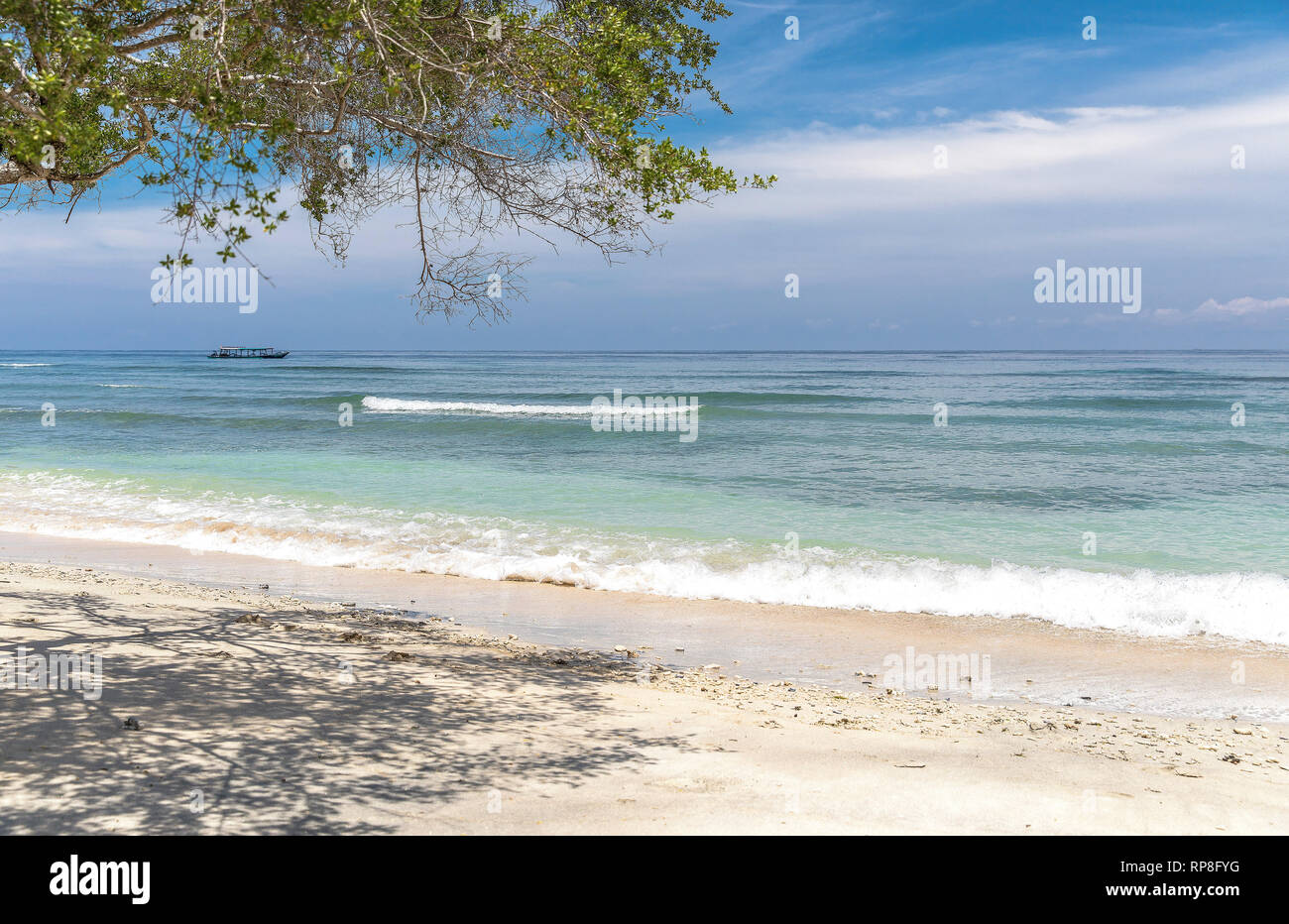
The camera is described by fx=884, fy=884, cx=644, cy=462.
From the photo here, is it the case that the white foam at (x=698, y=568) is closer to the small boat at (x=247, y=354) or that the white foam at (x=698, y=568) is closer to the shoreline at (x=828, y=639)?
the shoreline at (x=828, y=639)

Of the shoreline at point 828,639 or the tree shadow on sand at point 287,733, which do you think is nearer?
the tree shadow on sand at point 287,733

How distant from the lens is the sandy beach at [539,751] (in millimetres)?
4043

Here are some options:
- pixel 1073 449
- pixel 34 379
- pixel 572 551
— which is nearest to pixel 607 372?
pixel 34 379

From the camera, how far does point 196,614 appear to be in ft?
26.3

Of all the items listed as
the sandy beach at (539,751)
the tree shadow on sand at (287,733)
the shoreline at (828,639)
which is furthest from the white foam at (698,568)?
the tree shadow on sand at (287,733)

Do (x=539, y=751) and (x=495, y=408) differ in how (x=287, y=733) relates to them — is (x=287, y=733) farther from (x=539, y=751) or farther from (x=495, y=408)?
(x=495, y=408)

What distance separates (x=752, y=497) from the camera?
1631 cm

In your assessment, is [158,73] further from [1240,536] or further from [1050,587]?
[1240,536]

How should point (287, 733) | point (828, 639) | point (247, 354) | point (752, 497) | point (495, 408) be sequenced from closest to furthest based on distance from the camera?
1. point (287, 733)
2. point (828, 639)
3. point (752, 497)
4. point (495, 408)
5. point (247, 354)

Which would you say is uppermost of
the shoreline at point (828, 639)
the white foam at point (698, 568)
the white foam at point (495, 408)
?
the white foam at point (495, 408)

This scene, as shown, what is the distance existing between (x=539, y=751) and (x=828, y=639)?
4.40 metres

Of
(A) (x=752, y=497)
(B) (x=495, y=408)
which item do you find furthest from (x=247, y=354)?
A: (A) (x=752, y=497)

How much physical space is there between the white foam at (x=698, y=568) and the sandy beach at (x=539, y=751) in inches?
121

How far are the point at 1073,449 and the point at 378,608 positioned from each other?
20.2 meters
